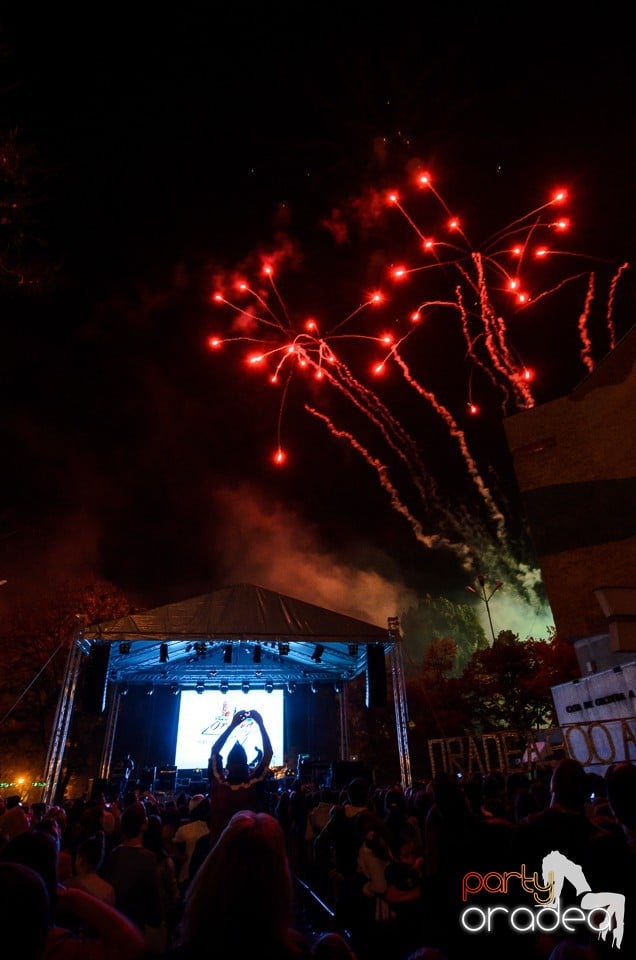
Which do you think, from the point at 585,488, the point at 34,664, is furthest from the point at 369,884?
the point at 34,664

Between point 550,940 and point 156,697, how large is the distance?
19.2 meters

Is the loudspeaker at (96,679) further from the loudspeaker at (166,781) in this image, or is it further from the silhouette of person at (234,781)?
the silhouette of person at (234,781)

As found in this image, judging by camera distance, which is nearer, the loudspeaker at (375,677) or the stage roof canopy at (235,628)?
the stage roof canopy at (235,628)

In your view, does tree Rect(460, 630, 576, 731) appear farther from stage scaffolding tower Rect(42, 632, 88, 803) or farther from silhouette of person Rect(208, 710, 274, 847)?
silhouette of person Rect(208, 710, 274, 847)

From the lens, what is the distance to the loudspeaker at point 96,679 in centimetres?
1279

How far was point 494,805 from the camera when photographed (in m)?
5.11

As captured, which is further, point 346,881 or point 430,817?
point 346,881

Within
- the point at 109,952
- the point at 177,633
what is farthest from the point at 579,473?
the point at 109,952

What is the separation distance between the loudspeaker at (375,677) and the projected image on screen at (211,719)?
485 centimetres

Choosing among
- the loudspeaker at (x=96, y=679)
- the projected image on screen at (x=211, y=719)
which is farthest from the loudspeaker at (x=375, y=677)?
the loudspeaker at (x=96, y=679)

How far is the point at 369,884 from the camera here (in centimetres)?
407

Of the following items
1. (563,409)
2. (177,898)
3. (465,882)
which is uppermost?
(563,409)

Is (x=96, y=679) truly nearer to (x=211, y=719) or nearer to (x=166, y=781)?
(x=166, y=781)

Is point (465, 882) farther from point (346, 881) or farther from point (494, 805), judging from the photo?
point (494, 805)
